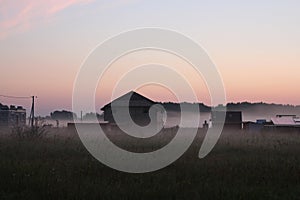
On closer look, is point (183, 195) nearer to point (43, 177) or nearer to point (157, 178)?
point (157, 178)

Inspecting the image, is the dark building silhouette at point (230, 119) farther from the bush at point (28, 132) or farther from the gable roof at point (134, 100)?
the bush at point (28, 132)

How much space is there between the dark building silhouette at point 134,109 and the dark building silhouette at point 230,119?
778 cm

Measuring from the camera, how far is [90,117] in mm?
58969

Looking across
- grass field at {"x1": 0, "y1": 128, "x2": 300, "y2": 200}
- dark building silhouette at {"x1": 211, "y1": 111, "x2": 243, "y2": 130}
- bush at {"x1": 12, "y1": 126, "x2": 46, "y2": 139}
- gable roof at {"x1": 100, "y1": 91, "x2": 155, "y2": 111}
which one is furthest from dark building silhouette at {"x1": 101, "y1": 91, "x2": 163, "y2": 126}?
grass field at {"x1": 0, "y1": 128, "x2": 300, "y2": 200}

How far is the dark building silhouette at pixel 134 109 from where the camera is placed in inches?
1921

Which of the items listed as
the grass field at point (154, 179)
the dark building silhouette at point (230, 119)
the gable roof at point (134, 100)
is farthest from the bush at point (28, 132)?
the dark building silhouette at point (230, 119)

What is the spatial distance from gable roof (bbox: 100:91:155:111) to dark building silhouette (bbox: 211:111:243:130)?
318 inches

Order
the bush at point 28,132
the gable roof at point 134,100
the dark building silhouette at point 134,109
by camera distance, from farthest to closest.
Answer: the gable roof at point 134,100 → the dark building silhouette at point 134,109 → the bush at point 28,132

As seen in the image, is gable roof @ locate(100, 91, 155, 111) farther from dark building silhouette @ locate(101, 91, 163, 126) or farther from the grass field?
the grass field

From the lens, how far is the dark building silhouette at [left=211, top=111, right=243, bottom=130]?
55.2 meters

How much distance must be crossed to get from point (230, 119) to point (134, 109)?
1744 centimetres

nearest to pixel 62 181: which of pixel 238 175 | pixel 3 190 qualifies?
pixel 3 190

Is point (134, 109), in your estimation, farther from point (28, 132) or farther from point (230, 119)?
point (28, 132)

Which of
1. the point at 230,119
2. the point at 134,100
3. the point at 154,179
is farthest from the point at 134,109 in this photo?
the point at 154,179
